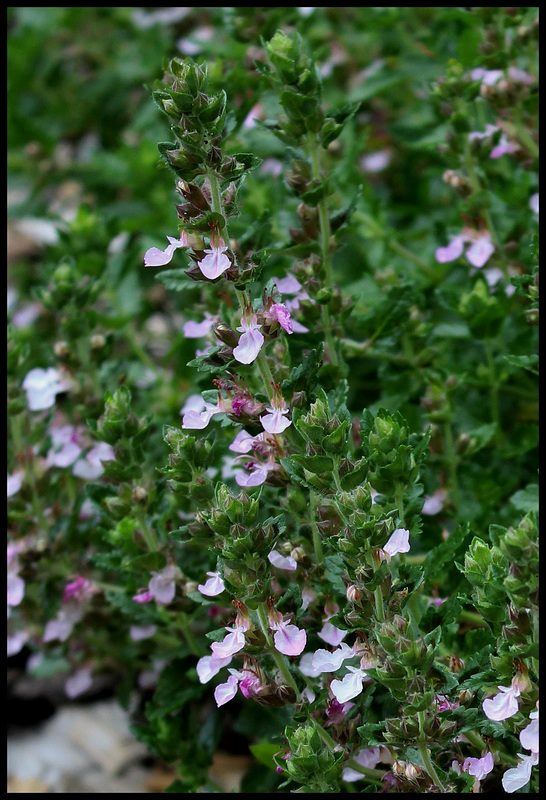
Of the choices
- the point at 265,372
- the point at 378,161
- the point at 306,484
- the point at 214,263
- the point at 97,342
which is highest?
the point at 214,263

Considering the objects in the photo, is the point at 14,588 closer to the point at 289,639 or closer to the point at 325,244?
the point at 289,639

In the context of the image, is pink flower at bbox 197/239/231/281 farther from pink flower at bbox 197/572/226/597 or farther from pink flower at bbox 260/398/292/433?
pink flower at bbox 197/572/226/597

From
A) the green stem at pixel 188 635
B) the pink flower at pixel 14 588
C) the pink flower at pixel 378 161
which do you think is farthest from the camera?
the pink flower at pixel 378 161

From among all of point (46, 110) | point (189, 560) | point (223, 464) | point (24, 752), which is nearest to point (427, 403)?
point (223, 464)

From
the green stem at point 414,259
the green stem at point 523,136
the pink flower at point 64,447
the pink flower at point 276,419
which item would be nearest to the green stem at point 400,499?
the pink flower at point 276,419

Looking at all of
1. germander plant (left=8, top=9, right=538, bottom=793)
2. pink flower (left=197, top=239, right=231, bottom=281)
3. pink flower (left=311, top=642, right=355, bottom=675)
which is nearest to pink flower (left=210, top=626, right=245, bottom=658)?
germander plant (left=8, top=9, right=538, bottom=793)

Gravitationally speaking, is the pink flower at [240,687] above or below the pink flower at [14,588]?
above

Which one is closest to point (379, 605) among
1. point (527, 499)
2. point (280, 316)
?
point (280, 316)

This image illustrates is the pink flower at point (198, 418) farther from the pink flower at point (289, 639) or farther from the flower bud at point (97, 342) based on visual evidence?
the flower bud at point (97, 342)
